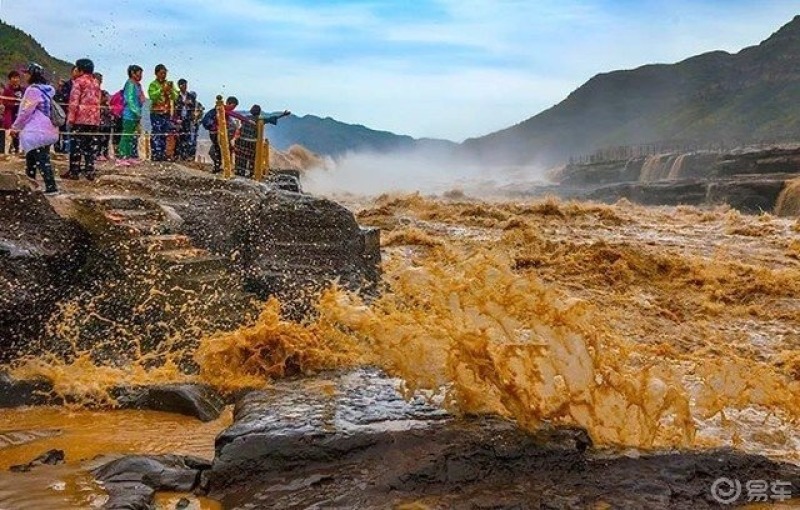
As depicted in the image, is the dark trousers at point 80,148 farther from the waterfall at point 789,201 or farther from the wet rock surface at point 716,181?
the wet rock surface at point 716,181

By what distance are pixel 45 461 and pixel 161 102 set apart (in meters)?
7.99

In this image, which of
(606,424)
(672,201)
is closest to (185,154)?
(606,424)

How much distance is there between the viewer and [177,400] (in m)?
4.93

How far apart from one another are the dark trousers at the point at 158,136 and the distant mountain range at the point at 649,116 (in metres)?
59.1

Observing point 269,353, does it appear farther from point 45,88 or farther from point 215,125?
point 215,125

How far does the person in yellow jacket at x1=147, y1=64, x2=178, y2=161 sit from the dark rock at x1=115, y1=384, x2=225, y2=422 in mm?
6451

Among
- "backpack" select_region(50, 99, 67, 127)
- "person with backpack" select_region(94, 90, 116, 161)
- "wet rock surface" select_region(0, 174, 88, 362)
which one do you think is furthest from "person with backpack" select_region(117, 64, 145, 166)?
"wet rock surface" select_region(0, 174, 88, 362)

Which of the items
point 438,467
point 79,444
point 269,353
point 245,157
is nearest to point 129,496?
point 79,444

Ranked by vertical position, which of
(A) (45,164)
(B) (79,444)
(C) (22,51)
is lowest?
(B) (79,444)

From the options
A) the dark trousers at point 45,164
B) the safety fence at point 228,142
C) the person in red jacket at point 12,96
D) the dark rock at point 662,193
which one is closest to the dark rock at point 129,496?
the dark trousers at point 45,164

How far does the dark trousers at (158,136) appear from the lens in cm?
1121

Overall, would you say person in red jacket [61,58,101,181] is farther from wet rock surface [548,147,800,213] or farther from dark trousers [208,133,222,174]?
wet rock surface [548,147,800,213]

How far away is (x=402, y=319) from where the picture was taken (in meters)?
4.99

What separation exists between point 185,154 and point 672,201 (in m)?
23.2
